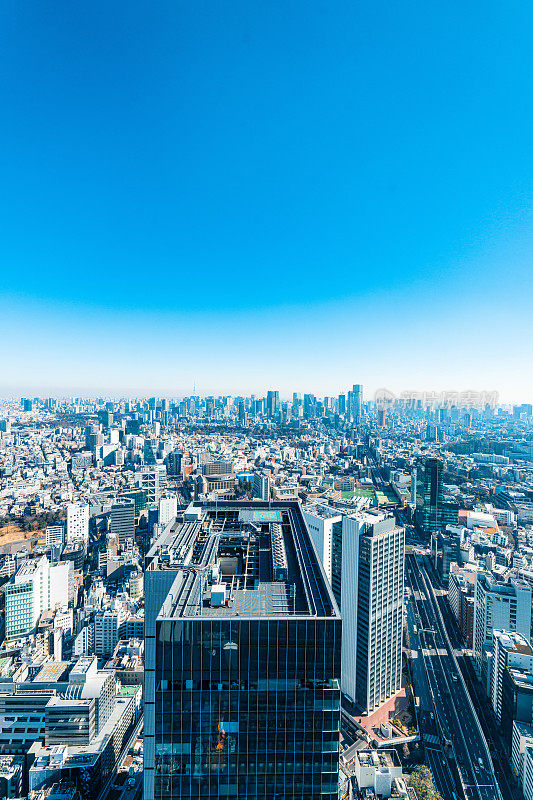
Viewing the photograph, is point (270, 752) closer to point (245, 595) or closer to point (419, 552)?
point (245, 595)

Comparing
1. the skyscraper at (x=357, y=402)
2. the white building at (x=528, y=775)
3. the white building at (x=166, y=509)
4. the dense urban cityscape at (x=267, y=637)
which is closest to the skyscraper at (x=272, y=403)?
the skyscraper at (x=357, y=402)

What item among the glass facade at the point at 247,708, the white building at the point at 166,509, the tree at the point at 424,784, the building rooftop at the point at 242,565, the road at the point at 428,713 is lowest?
the road at the point at 428,713

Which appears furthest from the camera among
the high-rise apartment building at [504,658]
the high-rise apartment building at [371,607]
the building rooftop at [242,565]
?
the high-rise apartment building at [371,607]

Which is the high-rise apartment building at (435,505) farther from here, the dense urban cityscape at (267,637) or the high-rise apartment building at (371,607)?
the high-rise apartment building at (371,607)

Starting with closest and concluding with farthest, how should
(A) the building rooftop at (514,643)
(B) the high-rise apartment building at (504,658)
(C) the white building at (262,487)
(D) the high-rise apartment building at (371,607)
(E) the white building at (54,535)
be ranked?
(B) the high-rise apartment building at (504,658)
(A) the building rooftop at (514,643)
(D) the high-rise apartment building at (371,607)
(E) the white building at (54,535)
(C) the white building at (262,487)

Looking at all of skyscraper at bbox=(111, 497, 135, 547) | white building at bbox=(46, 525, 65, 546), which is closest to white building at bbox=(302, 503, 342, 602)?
skyscraper at bbox=(111, 497, 135, 547)

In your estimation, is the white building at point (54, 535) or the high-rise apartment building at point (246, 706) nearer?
the high-rise apartment building at point (246, 706)

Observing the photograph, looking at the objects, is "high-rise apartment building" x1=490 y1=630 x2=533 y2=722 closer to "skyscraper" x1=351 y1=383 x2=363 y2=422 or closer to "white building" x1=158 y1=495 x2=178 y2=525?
"white building" x1=158 y1=495 x2=178 y2=525
